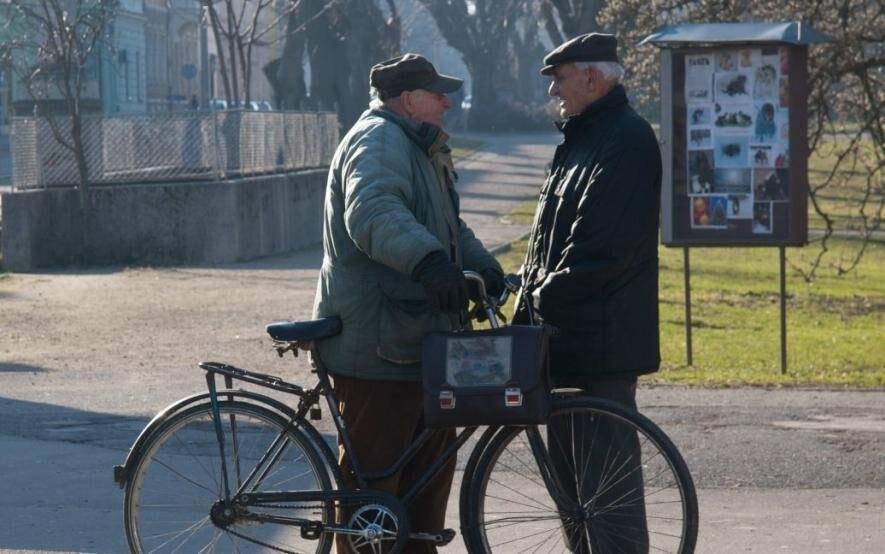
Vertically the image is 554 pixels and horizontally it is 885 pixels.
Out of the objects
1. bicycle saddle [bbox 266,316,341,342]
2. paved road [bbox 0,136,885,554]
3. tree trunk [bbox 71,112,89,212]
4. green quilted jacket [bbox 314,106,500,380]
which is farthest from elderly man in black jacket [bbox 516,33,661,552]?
tree trunk [bbox 71,112,89,212]

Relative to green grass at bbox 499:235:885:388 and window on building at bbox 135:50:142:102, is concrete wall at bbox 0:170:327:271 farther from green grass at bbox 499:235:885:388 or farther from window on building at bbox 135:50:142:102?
window on building at bbox 135:50:142:102

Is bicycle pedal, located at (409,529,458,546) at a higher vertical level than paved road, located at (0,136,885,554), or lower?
higher

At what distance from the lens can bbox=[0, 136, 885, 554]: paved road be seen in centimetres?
632

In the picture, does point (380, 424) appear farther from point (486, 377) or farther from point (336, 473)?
point (486, 377)

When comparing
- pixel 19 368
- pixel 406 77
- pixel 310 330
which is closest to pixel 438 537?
pixel 310 330

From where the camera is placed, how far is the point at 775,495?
6.89 meters

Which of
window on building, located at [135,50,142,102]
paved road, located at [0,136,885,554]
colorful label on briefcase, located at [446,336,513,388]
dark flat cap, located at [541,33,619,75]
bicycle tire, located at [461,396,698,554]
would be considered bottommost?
paved road, located at [0,136,885,554]

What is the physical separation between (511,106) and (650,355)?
6725 cm

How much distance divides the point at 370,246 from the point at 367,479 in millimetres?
795

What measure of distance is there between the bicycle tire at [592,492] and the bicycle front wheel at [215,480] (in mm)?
527

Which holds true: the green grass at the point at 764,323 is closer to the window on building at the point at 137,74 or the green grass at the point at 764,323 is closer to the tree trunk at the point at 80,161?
the tree trunk at the point at 80,161

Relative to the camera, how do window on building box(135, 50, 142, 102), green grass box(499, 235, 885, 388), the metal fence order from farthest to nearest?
window on building box(135, 50, 142, 102) → the metal fence → green grass box(499, 235, 885, 388)

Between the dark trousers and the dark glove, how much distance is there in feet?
1.97

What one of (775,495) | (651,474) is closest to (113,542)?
(651,474)
